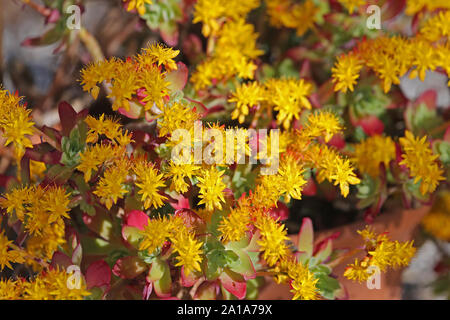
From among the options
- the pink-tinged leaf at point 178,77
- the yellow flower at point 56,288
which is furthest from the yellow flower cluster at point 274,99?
the yellow flower at point 56,288

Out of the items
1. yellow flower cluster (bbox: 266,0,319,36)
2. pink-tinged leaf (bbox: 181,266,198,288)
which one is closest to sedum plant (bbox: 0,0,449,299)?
pink-tinged leaf (bbox: 181,266,198,288)

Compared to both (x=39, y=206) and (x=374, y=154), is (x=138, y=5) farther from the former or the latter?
(x=374, y=154)

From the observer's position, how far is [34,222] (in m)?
0.70

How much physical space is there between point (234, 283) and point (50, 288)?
302 millimetres

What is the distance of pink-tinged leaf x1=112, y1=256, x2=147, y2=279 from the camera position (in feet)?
2.52

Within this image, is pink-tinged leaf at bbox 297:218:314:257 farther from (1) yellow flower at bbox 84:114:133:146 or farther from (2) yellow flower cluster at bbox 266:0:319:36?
(2) yellow flower cluster at bbox 266:0:319:36

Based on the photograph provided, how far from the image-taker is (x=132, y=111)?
Result: 30.8 inches

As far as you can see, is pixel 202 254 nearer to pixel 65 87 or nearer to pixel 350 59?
pixel 350 59

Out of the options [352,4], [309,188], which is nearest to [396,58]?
[352,4]

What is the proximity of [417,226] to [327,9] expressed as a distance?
612 mm

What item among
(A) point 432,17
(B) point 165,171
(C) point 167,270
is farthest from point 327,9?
(C) point 167,270

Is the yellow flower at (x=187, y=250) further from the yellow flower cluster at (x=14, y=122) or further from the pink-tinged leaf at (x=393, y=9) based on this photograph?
the pink-tinged leaf at (x=393, y=9)

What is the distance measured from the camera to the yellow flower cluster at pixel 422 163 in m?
0.84

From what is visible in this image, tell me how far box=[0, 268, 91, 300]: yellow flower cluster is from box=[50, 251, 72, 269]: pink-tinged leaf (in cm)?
5
